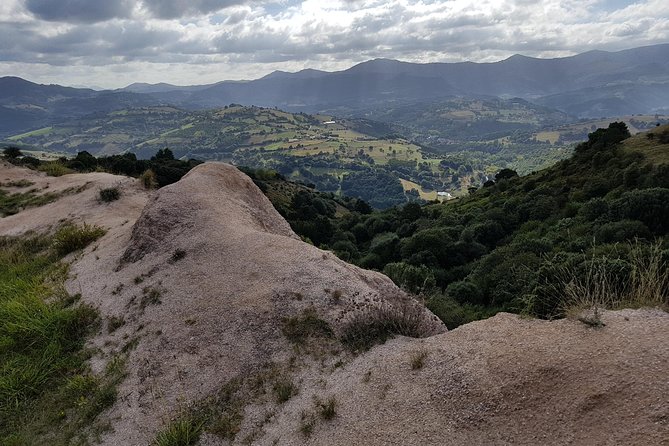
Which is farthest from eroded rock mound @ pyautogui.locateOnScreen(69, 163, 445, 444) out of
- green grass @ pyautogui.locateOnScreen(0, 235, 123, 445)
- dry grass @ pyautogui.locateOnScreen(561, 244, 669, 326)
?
dry grass @ pyautogui.locateOnScreen(561, 244, 669, 326)

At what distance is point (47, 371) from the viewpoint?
11359 mm

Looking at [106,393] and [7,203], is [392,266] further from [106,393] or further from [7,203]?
[7,203]

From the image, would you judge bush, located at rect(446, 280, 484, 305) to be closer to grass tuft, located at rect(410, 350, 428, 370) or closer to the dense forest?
the dense forest

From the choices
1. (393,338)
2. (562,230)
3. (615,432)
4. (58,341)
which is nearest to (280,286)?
(393,338)

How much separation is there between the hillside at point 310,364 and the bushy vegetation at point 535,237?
2.02m

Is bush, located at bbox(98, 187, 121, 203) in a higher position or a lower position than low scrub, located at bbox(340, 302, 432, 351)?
higher

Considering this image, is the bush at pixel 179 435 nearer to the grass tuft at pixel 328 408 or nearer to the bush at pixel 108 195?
the grass tuft at pixel 328 408

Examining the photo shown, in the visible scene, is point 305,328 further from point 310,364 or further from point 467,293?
point 467,293

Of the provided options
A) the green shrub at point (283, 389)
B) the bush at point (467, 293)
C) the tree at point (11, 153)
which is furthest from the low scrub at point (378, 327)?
the tree at point (11, 153)

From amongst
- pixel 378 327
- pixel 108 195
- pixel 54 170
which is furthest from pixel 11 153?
pixel 378 327

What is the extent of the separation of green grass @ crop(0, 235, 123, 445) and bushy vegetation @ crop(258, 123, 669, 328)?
32.6 feet

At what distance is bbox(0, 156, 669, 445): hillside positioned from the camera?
6.98 metres

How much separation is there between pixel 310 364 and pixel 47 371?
7.48 metres

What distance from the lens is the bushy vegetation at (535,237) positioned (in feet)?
47.5
